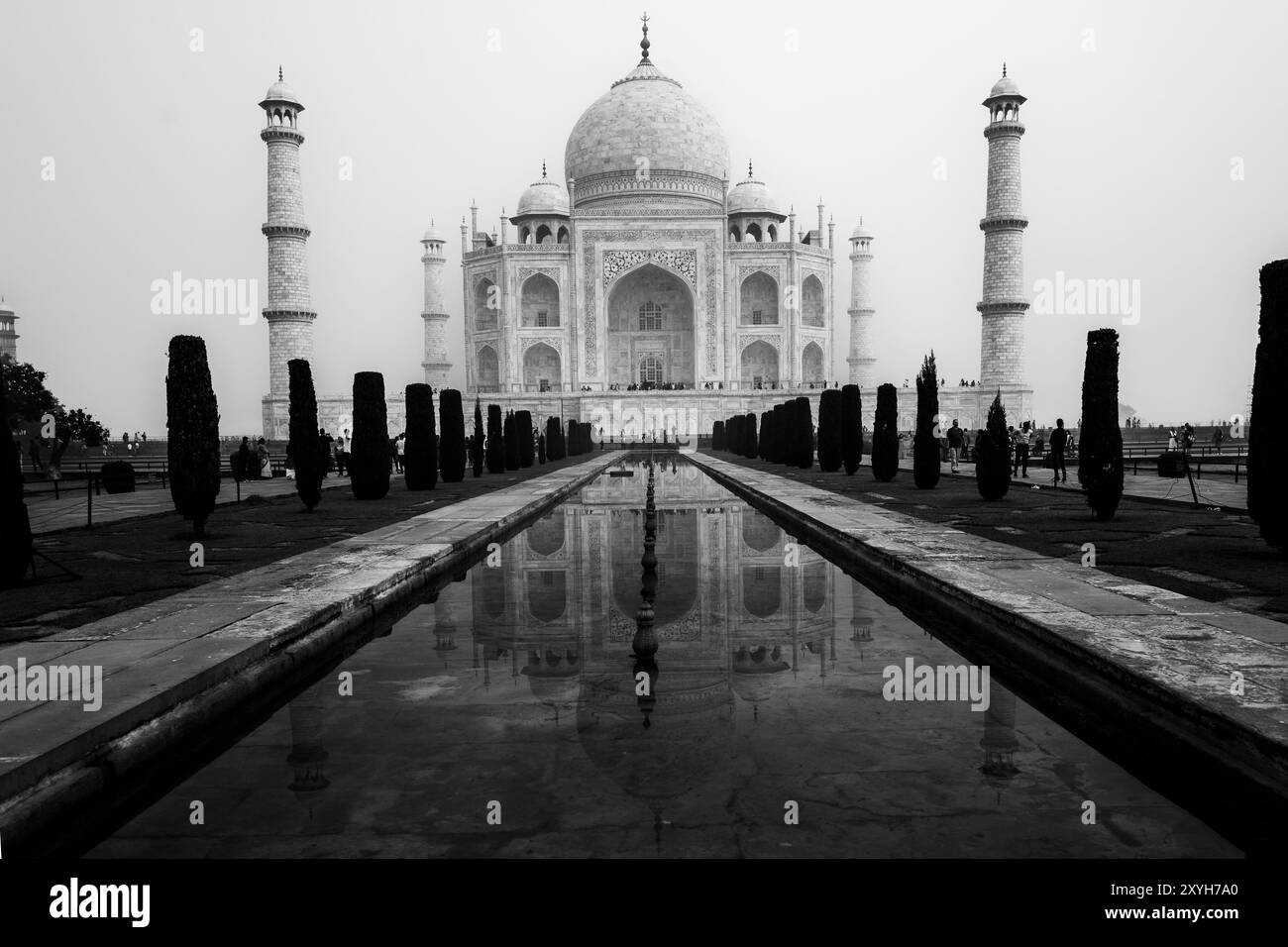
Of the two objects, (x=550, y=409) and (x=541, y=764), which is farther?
(x=550, y=409)

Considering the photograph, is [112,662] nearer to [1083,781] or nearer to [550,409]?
[1083,781]

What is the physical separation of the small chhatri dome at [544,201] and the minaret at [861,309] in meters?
14.7

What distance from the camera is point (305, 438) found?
10.5 m

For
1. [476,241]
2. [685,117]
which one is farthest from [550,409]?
[685,117]

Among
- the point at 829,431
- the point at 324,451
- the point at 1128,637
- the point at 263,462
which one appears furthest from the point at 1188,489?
the point at 263,462

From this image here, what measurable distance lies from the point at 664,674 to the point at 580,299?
3982cm

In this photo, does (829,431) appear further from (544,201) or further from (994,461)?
(544,201)

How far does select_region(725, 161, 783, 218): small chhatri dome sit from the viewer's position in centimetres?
4653

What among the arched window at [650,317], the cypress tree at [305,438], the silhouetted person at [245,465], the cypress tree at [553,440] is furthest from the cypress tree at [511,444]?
the arched window at [650,317]

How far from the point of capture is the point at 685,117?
4581 cm

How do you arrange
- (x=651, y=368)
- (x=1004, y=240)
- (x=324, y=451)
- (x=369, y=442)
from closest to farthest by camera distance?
(x=369, y=442)
(x=324, y=451)
(x=1004, y=240)
(x=651, y=368)

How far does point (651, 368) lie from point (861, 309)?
424 inches

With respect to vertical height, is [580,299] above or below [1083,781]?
above

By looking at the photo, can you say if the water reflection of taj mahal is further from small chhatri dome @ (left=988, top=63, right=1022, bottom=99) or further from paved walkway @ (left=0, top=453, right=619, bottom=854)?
small chhatri dome @ (left=988, top=63, right=1022, bottom=99)
